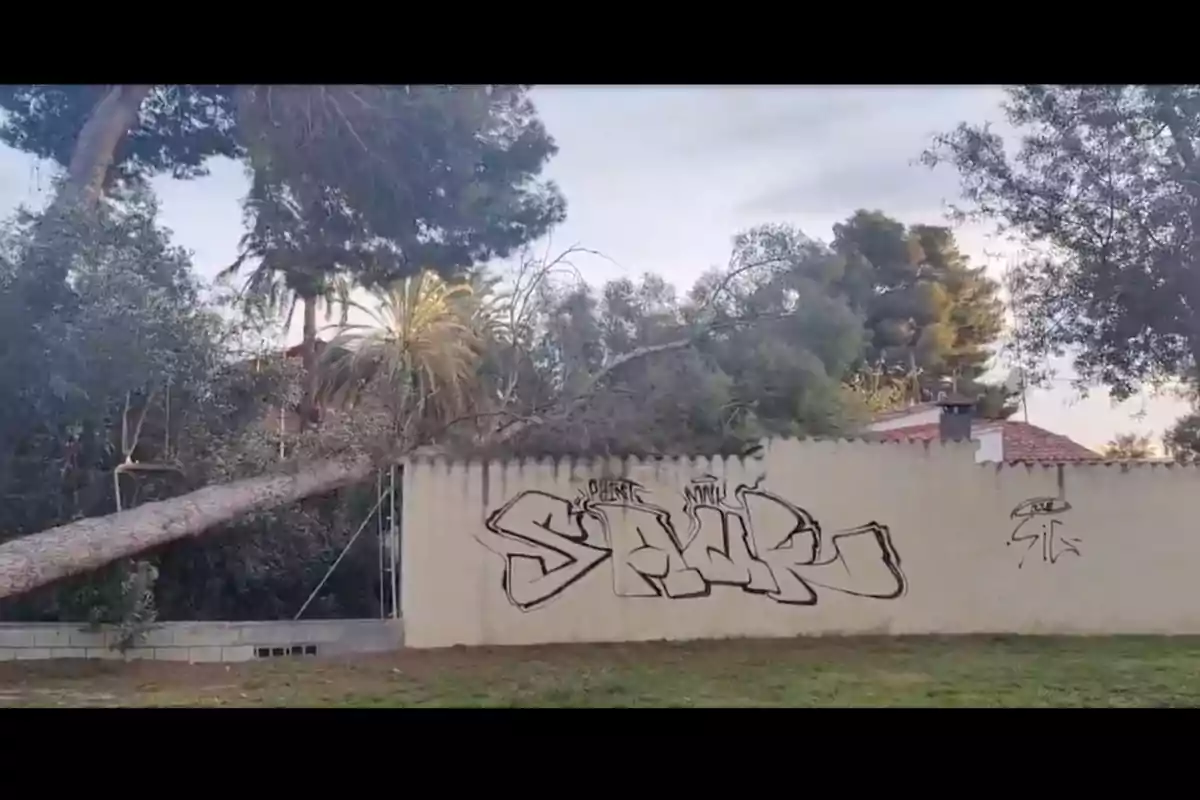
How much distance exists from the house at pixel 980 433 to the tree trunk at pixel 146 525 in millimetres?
2647

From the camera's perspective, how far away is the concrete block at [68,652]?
204 inches

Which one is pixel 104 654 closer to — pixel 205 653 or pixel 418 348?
pixel 205 653

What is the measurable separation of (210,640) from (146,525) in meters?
0.63

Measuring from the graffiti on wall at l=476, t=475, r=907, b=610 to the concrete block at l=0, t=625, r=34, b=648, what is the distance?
2.14m

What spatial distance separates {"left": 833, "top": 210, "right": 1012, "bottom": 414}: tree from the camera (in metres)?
5.53

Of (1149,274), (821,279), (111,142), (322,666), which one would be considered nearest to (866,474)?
(821,279)

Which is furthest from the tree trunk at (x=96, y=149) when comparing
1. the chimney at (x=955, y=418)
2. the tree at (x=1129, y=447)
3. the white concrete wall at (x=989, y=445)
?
the tree at (x=1129, y=447)

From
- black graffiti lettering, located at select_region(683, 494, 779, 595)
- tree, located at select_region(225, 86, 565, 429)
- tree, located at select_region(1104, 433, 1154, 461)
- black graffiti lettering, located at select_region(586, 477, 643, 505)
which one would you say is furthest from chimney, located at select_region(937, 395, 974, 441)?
tree, located at select_region(225, 86, 565, 429)

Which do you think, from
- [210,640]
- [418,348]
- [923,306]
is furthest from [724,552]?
[210,640]

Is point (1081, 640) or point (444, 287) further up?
point (444, 287)

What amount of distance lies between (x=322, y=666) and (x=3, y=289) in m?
2.33

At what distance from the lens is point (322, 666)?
525 cm

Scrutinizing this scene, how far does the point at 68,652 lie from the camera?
5.18m
